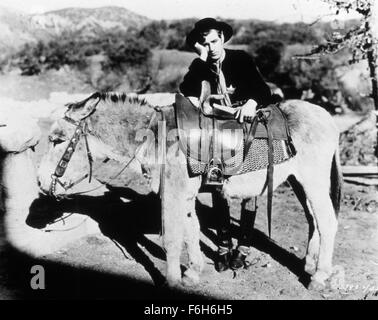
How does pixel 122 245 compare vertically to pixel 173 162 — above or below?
below

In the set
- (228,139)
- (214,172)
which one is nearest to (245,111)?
(228,139)

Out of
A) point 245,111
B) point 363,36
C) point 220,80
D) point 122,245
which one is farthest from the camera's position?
point 363,36

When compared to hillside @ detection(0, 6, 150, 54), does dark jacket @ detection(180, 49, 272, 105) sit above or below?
below

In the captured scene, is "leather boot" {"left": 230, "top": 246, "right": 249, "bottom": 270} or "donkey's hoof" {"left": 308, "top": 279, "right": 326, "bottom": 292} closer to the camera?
"donkey's hoof" {"left": 308, "top": 279, "right": 326, "bottom": 292}

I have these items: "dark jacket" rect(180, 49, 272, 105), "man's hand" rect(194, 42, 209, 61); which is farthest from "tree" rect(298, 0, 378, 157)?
"man's hand" rect(194, 42, 209, 61)

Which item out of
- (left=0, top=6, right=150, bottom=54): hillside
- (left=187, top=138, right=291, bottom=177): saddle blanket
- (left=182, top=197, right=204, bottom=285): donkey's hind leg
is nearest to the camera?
(left=187, top=138, right=291, bottom=177): saddle blanket

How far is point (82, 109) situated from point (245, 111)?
178 cm

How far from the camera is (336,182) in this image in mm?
4664

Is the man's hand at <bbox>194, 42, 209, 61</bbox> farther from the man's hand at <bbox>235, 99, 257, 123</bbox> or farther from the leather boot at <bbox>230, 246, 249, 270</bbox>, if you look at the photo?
the leather boot at <bbox>230, 246, 249, 270</bbox>

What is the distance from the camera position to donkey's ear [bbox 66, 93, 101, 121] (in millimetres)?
4043

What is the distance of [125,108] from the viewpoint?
415cm

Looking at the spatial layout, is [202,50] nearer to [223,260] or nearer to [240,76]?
[240,76]

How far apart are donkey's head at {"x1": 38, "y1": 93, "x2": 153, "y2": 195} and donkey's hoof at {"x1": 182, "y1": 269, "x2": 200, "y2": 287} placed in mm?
1539
